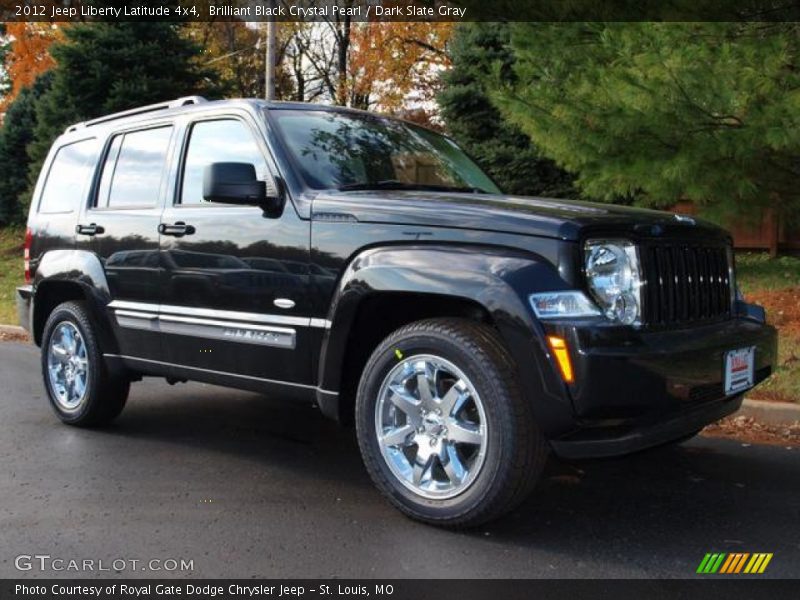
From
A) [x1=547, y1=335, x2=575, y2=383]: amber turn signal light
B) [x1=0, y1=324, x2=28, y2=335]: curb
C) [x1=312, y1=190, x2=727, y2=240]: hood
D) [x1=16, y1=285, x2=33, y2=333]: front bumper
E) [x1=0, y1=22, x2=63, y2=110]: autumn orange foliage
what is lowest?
[x1=0, y1=324, x2=28, y2=335]: curb

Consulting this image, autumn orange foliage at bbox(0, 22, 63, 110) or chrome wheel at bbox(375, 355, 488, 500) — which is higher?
autumn orange foliage at bbox(0, 22, 63, 110)

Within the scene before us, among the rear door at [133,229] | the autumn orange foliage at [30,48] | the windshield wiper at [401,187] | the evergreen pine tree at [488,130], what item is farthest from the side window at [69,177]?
the autumn orange foliage at [30,48]

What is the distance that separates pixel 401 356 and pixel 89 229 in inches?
108

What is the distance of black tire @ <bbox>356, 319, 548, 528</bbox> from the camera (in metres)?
3.33

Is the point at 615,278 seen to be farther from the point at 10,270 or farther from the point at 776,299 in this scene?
the point at 10,270

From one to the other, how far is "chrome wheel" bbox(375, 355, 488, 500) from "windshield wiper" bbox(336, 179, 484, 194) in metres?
1.10

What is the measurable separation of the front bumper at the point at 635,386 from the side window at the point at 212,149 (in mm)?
2184

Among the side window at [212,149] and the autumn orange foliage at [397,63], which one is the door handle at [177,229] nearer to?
the side window at [212,149]

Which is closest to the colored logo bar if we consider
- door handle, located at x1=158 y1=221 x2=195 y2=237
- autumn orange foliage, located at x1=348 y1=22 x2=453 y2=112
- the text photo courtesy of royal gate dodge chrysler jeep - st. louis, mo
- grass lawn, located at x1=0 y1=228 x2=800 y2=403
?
the text photo courtesy of royal gate dodge chrysler jeep - st. louis, mo

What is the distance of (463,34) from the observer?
50.8ft

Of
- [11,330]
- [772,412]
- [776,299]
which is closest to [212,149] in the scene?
[772,412]

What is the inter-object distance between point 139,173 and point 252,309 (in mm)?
1570

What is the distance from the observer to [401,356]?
366cm

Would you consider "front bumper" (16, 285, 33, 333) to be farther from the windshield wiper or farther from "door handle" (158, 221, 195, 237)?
the windshield wiper
